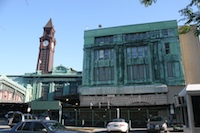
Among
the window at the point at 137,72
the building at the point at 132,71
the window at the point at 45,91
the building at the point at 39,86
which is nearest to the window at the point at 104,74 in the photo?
the building at the point at 132,71

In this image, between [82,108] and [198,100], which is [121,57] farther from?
[198,100]

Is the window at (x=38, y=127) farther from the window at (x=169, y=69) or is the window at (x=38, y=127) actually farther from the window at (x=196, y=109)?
the window at (x=169, y=69)

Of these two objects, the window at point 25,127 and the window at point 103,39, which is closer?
the window at point 25,127

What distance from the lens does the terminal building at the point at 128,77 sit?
2930 centimetres

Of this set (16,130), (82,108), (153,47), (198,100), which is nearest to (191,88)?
(198,100)

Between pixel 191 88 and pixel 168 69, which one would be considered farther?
pixel 168 69

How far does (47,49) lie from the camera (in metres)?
103

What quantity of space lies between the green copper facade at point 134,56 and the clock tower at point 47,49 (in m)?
66.1

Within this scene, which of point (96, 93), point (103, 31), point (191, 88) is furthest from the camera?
point (103, 31)

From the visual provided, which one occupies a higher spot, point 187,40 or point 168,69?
point 187,40

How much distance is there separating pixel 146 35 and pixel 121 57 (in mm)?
5915

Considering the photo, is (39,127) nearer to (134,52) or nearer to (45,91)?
(134,52)

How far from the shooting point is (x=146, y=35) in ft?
113

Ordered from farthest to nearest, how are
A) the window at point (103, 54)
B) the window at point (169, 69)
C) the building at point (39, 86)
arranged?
the building at point (39, 86) < the window at point (103, 54) < the window at point (169, 69)
